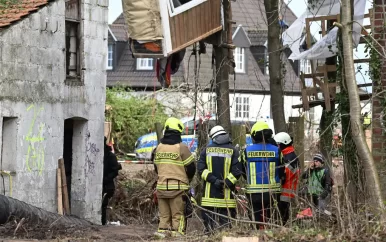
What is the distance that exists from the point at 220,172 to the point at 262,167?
0.62 metres

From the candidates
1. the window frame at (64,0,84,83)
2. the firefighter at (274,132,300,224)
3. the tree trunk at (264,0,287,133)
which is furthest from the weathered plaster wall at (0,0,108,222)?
the firefighter at (274,132,300,224)

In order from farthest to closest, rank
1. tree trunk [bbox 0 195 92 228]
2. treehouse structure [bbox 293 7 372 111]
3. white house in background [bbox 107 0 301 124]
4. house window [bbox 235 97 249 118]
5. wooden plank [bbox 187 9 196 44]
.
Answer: house window [bbox 235 97 249 118] → white house in background [bbox 107 0 301 124] → wooden plank [bbox 187 9 196 44] → treehouse structure [bbox 293 7 372 111] → tree trunk [bbox 0 195 92 228]

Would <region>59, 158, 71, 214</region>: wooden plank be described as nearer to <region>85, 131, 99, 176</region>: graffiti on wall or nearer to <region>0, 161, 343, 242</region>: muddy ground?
<region>85, 131, 99, 176</region>: graffiti on wall

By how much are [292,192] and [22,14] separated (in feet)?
24.4

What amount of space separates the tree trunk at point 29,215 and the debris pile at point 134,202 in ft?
10.5

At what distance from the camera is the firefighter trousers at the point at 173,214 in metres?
Result: 15.4

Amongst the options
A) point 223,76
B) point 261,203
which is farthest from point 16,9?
point 261,203

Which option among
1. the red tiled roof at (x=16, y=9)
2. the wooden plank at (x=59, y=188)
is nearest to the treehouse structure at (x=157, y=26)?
the red tiled roof at (x=16, y=9)

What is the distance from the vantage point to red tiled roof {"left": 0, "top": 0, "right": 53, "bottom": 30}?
62.5 feet

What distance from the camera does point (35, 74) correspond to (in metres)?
19.7

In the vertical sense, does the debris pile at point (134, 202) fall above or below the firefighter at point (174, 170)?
below

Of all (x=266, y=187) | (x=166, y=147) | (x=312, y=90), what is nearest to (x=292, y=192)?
(x=266, y=187)

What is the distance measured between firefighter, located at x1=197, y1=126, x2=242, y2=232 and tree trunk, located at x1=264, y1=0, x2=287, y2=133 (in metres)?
5.51

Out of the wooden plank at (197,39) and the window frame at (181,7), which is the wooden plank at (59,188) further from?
the window frame at (181,7)
